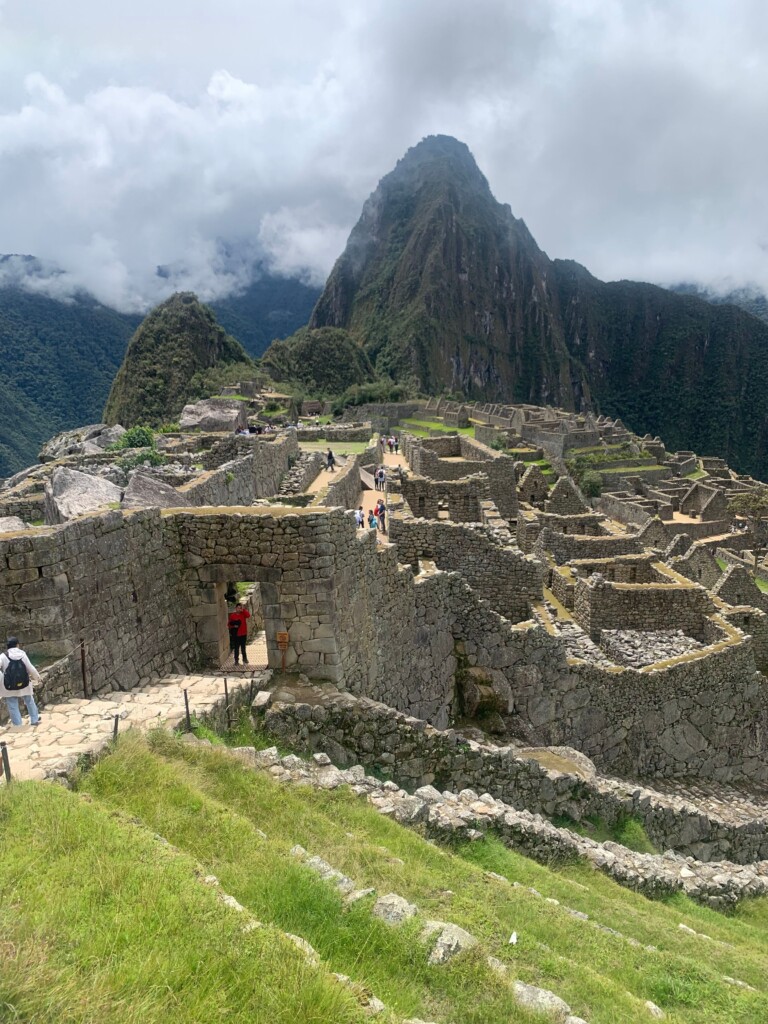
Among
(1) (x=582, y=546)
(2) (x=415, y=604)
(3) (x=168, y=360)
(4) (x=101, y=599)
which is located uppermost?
(3) (x=168, y=360)

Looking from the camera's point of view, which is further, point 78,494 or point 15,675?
point 78,494

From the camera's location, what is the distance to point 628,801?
952 centimetres

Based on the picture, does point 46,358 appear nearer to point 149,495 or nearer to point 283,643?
point 149,495

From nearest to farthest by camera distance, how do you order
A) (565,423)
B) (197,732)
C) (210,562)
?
(197,732), (210,562), (565,423)

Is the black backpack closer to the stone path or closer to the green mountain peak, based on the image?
the stone path

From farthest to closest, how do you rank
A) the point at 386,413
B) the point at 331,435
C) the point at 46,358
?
the point at 46,358, the point at 386,413, the point at 331,435

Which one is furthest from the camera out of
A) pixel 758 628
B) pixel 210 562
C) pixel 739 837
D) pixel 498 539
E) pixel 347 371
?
pixel 347 371

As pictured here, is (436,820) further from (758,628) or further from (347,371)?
(347,371)

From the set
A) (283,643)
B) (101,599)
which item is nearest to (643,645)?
(283,643)

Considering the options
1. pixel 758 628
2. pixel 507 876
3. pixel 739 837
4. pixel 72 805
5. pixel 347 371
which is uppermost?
pixel 347 371

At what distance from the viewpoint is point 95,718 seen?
578cm

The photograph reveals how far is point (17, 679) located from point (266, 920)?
3142 millimetres

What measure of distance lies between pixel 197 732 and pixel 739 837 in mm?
9430

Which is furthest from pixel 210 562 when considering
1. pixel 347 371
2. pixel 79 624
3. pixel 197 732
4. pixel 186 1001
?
pixel 347 371
